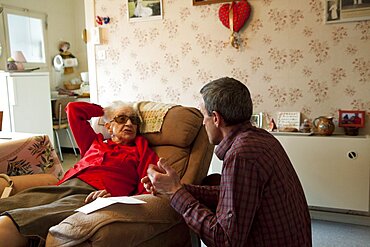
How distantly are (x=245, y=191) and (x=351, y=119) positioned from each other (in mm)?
1841

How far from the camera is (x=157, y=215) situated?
136cm

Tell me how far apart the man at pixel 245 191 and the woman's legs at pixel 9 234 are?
0.61 m

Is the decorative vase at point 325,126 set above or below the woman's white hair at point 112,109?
below

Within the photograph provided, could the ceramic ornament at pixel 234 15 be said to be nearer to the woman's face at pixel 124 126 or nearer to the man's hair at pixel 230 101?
the woman's face at pixel 124 126

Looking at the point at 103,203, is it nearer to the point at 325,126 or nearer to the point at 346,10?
the point at 325,126

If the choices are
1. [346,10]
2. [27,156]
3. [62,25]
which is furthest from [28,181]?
[62,25]

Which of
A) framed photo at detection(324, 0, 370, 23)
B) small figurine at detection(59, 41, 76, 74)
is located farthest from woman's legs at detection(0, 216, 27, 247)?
small figurine at detection(59, 41, 76, 74)

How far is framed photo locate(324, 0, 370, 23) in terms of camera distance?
7.99 feet

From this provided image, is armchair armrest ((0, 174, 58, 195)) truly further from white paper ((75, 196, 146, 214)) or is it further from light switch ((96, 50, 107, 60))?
light switch ((96, 50, 107, 60))

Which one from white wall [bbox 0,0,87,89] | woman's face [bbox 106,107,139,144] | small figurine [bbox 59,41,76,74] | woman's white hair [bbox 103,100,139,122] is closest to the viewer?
woman's face [bbox 106,107,139,144]

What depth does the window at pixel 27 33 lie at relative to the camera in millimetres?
4582

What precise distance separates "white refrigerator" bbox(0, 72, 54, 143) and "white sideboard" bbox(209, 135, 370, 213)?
2.77m

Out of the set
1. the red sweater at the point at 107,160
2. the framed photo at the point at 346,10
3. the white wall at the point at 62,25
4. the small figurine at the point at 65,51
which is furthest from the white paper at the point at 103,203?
the small figurine at the point at 65,51

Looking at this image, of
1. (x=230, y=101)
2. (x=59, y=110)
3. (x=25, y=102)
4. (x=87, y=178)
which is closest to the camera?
(x=230, y=101)
